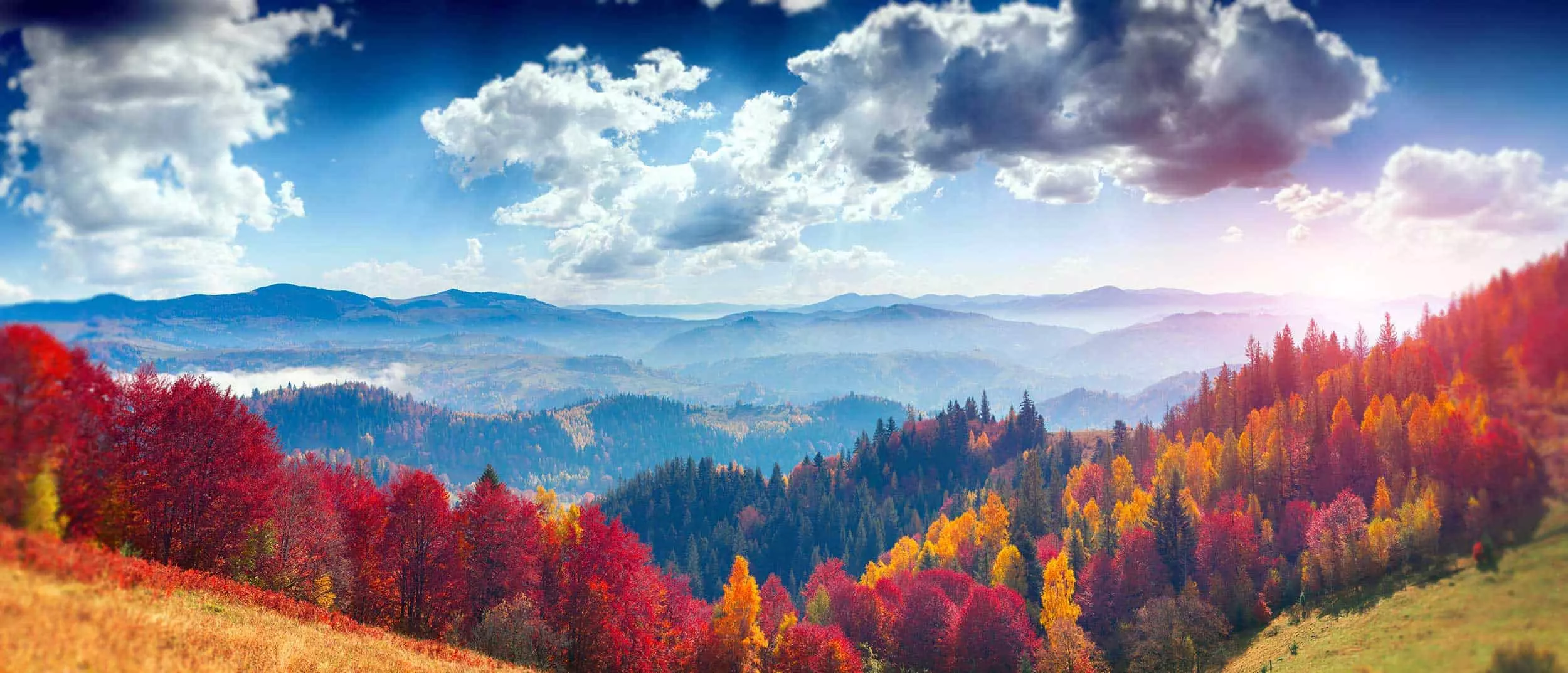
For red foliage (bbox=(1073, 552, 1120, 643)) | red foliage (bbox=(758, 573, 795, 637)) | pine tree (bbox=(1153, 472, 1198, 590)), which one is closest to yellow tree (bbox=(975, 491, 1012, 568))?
red foliage (bbox=(1073, 552, 1120, 643))

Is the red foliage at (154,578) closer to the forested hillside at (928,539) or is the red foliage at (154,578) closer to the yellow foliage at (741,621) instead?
the forested hillside at (928,539)

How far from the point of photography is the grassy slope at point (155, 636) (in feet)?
46.4

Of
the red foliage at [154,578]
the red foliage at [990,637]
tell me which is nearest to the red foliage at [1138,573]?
the red foliage at [990,637]

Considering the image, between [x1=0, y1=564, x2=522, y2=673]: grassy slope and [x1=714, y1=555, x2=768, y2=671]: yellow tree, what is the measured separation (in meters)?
32.7

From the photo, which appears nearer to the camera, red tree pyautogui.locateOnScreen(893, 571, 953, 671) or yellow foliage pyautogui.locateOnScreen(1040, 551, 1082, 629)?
red tree pyautogui.locateOnScreen(893, 571, 953, 671)

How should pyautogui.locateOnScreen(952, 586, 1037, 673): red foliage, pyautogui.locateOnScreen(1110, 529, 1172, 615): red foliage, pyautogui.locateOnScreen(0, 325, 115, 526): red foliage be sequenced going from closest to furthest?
pyautogui.locateOnScreen(0, 325, 115, 526): red foliage < pyautogui.locateOnScreen(952, 586, 1037, 673): red foliage < pyautogui.locateOnScreen(1110, 529, 1172, 615): red foliage

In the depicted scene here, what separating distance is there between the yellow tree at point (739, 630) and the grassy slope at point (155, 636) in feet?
107

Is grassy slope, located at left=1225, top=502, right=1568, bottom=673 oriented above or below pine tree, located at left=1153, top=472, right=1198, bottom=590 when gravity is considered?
above

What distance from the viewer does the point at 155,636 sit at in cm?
1794

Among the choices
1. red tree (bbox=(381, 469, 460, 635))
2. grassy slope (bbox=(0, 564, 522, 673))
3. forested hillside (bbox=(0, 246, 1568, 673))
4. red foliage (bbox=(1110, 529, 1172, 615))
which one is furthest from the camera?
red foliage (bbox=(1110, 529, 1172, 615))

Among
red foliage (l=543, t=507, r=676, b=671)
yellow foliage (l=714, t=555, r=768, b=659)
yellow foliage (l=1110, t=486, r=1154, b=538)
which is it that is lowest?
yellow foliage (l=1110, t=486, r=1154, b=538)

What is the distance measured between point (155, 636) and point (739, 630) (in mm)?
47458

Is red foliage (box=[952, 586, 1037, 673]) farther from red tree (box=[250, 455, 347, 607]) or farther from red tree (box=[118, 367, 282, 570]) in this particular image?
red tree (box=[118, 367, 282, 570])

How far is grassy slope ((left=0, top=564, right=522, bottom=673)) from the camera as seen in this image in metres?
14.1
